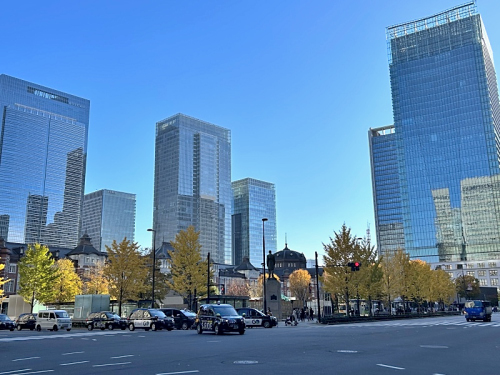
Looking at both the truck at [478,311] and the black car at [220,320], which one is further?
the truck at [478,311]

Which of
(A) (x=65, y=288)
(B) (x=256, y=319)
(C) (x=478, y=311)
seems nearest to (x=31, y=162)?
(A) (x=65, y=288)

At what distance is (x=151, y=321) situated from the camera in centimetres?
3394

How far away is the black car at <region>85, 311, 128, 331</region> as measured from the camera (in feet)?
122

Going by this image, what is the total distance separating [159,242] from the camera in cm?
19138

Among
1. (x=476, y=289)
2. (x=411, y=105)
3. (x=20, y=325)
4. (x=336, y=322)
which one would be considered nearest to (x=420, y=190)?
(x=411, y=105)

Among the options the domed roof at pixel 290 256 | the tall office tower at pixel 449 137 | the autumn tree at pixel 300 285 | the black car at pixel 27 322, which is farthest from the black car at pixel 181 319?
the tall office tower at pixel 449 137

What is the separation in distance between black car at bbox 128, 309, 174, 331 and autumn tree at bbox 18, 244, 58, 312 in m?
29.2

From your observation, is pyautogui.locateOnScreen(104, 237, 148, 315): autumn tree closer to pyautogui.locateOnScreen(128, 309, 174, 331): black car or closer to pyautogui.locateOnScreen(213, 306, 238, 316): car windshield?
pyautogui.locateOnScreen(128, 309, 174, 331): black car

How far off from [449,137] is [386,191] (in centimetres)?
5030

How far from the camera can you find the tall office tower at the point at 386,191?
7392 inches

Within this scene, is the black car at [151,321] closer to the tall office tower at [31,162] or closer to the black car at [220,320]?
the black car at [220,320]

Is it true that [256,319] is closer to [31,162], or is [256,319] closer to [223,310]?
[223,310]

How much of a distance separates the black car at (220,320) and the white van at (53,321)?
14844 millimetres

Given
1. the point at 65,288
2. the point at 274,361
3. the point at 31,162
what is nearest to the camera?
the point at 274,361
